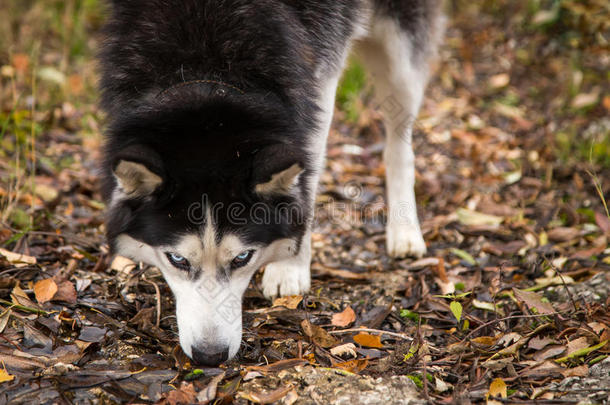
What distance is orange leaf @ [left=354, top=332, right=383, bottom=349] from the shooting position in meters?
2.75

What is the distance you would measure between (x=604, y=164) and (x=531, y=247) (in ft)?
4.19

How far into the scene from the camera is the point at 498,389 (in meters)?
2.34

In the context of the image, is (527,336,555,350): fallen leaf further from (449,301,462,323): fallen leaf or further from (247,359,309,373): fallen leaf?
(247,359,309,373): fallen leaf

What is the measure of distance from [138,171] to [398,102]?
2.31 metres

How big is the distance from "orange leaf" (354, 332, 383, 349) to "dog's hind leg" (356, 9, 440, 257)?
1132 mm

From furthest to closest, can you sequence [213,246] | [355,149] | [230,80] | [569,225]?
[355,149] < [569,225] < [230,80] < [213,246]

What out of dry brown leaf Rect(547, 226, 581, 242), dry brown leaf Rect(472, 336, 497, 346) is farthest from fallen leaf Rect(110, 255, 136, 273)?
dry brown leaf Rect(547, 226, 581, 242)

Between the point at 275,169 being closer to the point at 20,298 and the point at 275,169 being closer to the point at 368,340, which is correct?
the point at 368,340

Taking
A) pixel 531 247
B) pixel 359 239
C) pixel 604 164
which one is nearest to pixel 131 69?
pixel 359 239

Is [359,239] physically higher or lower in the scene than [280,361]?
higher

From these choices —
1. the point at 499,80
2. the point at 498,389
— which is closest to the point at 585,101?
the point at 499,80

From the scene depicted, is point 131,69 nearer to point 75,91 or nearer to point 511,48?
point 75,91

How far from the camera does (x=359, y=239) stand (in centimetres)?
413

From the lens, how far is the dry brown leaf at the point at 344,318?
2.93 m
